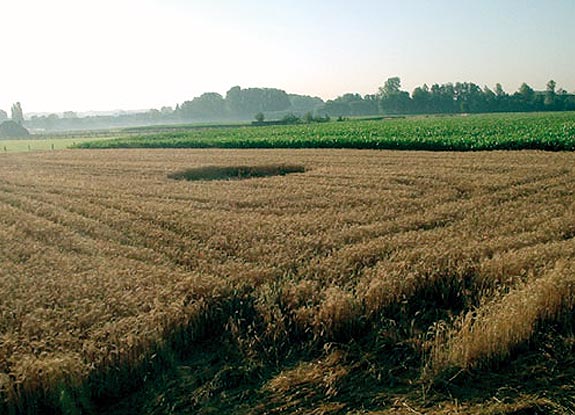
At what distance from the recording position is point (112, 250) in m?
8.51

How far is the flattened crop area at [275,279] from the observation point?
5.27 metres

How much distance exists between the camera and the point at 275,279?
7152 millimetres

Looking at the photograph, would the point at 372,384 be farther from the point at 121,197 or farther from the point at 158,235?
the point at 121,197

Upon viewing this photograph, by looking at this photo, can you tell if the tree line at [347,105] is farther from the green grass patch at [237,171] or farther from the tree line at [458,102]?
the green grass patch at [237,171]

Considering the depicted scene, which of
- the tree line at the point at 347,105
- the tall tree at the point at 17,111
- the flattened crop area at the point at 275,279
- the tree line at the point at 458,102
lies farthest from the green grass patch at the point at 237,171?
the tall tree at the point at 17,111

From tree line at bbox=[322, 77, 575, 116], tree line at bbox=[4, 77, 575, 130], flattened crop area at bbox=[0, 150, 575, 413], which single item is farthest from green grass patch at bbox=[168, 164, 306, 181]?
tree line at bbox=[322, 77, 575, 116]

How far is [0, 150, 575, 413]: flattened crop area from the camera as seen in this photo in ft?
17.3

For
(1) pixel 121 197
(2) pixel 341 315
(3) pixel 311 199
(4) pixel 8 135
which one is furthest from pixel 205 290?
(4) pixel 8 135

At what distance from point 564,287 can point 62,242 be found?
28.2 ft

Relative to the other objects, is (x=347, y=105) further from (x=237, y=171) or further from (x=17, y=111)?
(x=237, y=171)

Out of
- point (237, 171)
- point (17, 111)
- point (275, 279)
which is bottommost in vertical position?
point (275, 279)

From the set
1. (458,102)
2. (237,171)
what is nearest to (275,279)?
(237,171)

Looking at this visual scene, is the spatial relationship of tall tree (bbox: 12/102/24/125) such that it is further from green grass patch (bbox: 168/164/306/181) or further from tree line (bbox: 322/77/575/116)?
green grass patch (bbox: 168/164/306/181)

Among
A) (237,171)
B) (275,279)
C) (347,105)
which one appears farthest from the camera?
(347,105)
